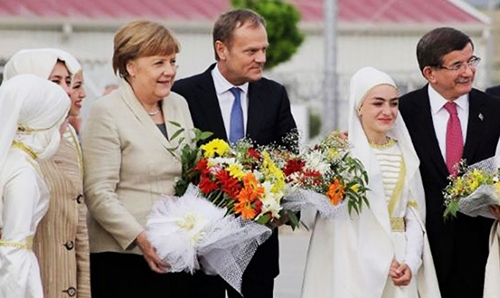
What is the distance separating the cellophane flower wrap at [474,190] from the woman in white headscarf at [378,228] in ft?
0.78

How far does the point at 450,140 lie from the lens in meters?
7.75

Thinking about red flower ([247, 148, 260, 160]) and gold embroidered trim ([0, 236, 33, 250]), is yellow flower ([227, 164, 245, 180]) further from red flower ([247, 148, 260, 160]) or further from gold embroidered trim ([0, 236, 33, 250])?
gold embroidered trim ([0, 236, 33, 250])

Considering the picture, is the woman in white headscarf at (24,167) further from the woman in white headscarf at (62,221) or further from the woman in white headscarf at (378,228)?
the woman in white headscarf at (378,228)

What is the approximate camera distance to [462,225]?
7750 millimetres

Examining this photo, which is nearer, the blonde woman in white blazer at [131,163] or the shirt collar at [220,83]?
the blonde woman in white blazer at [131,163]

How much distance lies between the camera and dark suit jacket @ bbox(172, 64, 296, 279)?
7.68 m

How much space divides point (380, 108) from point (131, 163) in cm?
134

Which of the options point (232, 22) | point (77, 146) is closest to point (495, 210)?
point (232, 22)

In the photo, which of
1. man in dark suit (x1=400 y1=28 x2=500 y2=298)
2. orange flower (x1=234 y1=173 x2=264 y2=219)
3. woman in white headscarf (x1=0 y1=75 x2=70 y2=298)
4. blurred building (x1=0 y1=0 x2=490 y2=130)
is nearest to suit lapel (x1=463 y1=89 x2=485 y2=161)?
man in dark suit (x1=400 y1=28 x2=500 y2=298)


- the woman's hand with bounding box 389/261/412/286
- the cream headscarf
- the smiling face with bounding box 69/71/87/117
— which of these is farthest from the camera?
the woman's hand with bounding box 389/261/412/286

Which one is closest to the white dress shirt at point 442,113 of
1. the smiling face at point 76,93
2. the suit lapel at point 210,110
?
the suit lapel at point 210,110

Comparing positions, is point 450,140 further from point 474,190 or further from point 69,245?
point 69,245

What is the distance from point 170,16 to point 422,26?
673 centimetres

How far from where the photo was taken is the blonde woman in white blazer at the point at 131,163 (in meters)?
6.95
